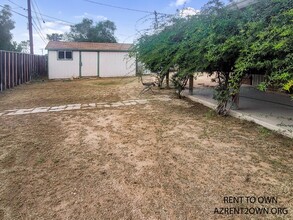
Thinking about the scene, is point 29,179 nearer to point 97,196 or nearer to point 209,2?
point 97,196

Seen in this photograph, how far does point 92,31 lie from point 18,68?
21.9m

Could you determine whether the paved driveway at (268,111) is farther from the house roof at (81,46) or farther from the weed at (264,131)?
the house roof at (81,46)

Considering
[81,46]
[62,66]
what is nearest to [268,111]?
[62,66]

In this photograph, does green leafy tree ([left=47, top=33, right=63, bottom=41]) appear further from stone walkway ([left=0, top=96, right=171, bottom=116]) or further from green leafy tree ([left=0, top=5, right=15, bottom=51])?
stone walkway ([left=0, top=96, right=171, bottom=116])

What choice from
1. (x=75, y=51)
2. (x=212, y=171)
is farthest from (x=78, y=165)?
(x=75, y=51)

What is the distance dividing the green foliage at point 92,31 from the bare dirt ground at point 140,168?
29277mm

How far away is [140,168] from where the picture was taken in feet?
10.0

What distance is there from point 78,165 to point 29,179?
1.94 ft

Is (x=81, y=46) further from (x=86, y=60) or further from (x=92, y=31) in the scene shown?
(x=92, y=31)

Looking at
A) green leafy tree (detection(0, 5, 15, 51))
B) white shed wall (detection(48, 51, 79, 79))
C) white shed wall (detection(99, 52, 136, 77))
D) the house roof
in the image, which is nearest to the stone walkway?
white shed wall (detection(48, 51, 79, 79))

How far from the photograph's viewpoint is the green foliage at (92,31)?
107 feet

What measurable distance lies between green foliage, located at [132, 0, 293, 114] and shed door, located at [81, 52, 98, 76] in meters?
11.8

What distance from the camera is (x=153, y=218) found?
2092mm

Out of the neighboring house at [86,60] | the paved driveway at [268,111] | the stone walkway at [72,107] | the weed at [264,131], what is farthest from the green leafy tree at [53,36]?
the weed at [264,131]
